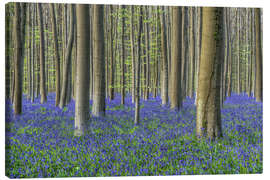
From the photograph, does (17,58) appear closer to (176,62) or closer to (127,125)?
(127,125)

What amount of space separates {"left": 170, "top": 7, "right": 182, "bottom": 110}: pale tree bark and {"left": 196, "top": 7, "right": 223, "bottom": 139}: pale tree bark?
3.15 meters

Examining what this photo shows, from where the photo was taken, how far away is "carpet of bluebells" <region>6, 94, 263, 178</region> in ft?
17.4

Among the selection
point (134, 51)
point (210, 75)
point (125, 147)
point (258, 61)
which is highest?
point (134, 51)

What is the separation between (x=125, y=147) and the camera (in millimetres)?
5930

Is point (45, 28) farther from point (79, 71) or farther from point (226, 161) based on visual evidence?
point (226, 161)

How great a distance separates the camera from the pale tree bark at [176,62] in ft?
31.5

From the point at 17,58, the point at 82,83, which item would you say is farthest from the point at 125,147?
the point at 17,58

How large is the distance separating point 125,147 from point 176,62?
5.10 metres

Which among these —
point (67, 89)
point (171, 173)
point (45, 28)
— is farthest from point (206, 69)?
point (45, 28)

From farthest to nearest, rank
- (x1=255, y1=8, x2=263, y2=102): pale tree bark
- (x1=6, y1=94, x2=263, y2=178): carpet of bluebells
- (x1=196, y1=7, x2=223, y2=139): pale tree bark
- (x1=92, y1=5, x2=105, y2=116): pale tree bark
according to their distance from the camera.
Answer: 1. (x1=92, y1=5, x2=105, y2=116): pale tree bark
2. (x1=255, y1=8, x2=263, y2=102): pale tree bark
3. (x1=196, y1=7, x2=223, y2=139): pale tree bark
4. (x1=6, y1=94, x2=263, y2=178): carpet of bluebells

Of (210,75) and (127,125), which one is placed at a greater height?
(210,75)

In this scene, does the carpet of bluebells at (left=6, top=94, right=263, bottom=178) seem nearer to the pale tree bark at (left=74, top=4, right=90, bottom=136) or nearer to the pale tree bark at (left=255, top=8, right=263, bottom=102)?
the pale tree bark at (left=74, top=4, right=90, bottom=136)

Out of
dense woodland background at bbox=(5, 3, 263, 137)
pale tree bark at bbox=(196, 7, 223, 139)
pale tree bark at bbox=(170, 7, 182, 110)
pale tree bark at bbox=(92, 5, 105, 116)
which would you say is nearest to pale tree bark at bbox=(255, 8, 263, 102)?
dense woodland background at bbox=(5, 3, 263, 137)

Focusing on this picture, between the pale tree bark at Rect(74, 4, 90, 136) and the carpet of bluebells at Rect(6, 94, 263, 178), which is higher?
the pale tree bark at Rect(74, 4, 90, 136)
